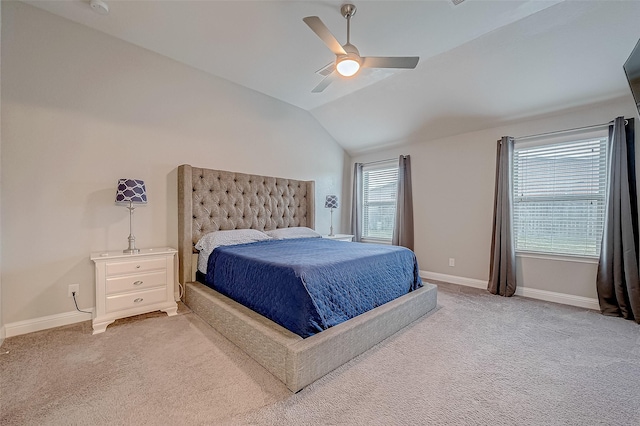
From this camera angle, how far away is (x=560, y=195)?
3.24m

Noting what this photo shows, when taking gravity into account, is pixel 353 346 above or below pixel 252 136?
below

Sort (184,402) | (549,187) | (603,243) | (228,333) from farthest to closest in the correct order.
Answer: (549,187) → (603,243) → (228,333) → (184,402)

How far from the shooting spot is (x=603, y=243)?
9.37 feet

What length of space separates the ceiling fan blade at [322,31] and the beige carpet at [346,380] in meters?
2.35

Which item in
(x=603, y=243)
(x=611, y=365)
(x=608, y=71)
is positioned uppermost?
(x=608, y=71)

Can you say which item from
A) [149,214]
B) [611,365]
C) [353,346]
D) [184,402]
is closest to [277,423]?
[184,402]

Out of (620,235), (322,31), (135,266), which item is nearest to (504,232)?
(620,235)

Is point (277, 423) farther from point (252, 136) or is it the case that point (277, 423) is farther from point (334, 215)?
point (334, 215)

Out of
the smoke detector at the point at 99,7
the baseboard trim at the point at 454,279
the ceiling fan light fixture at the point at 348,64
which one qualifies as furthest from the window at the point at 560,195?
the smoke detector at the point at 99,7

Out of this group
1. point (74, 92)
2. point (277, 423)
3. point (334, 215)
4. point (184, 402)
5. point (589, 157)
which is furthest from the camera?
point (334, 215)

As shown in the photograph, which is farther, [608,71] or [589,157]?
[589,157]

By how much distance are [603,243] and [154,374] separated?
4368mm

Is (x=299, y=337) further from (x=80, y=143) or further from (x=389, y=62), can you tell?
(x=80, y=143)

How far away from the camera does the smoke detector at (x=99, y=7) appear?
7.38 feet
